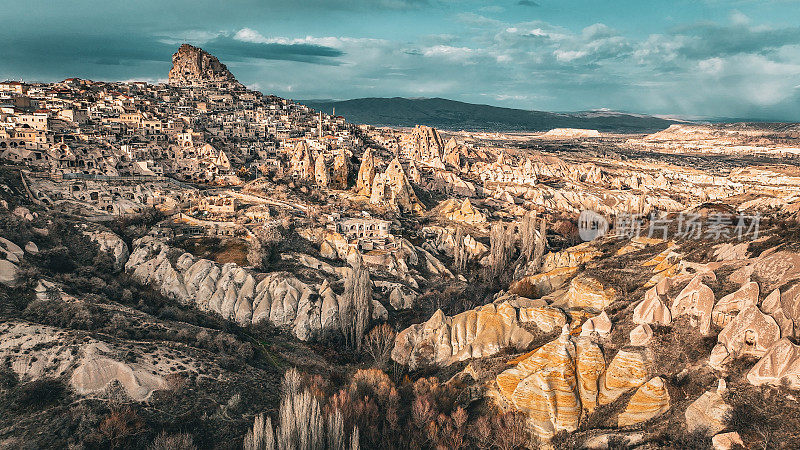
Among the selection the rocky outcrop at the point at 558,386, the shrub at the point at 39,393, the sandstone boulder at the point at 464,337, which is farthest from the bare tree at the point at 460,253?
the shrub at the point at 39,393

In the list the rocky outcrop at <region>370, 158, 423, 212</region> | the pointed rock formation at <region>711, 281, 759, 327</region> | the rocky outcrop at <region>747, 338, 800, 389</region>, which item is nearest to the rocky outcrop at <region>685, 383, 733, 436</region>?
the rocky outcrop at <region>747, 338, 800, 389</region>

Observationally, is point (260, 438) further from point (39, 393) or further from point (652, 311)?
point (652, 311)

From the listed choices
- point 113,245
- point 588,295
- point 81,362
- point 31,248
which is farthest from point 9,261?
point 588,295

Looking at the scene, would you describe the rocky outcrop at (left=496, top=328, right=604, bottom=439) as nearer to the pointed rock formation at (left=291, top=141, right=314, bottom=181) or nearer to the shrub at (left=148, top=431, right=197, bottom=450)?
the shrub at (left=148, top=431, right=197, bottom=450)

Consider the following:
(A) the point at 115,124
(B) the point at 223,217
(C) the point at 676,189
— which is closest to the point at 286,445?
(B) the point at 223,217

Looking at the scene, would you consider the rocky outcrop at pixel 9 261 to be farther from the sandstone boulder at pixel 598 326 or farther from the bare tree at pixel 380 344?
the sandstone boulder at pixel 598 326

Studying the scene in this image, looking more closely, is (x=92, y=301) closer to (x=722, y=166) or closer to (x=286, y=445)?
(x=286, y=445)
